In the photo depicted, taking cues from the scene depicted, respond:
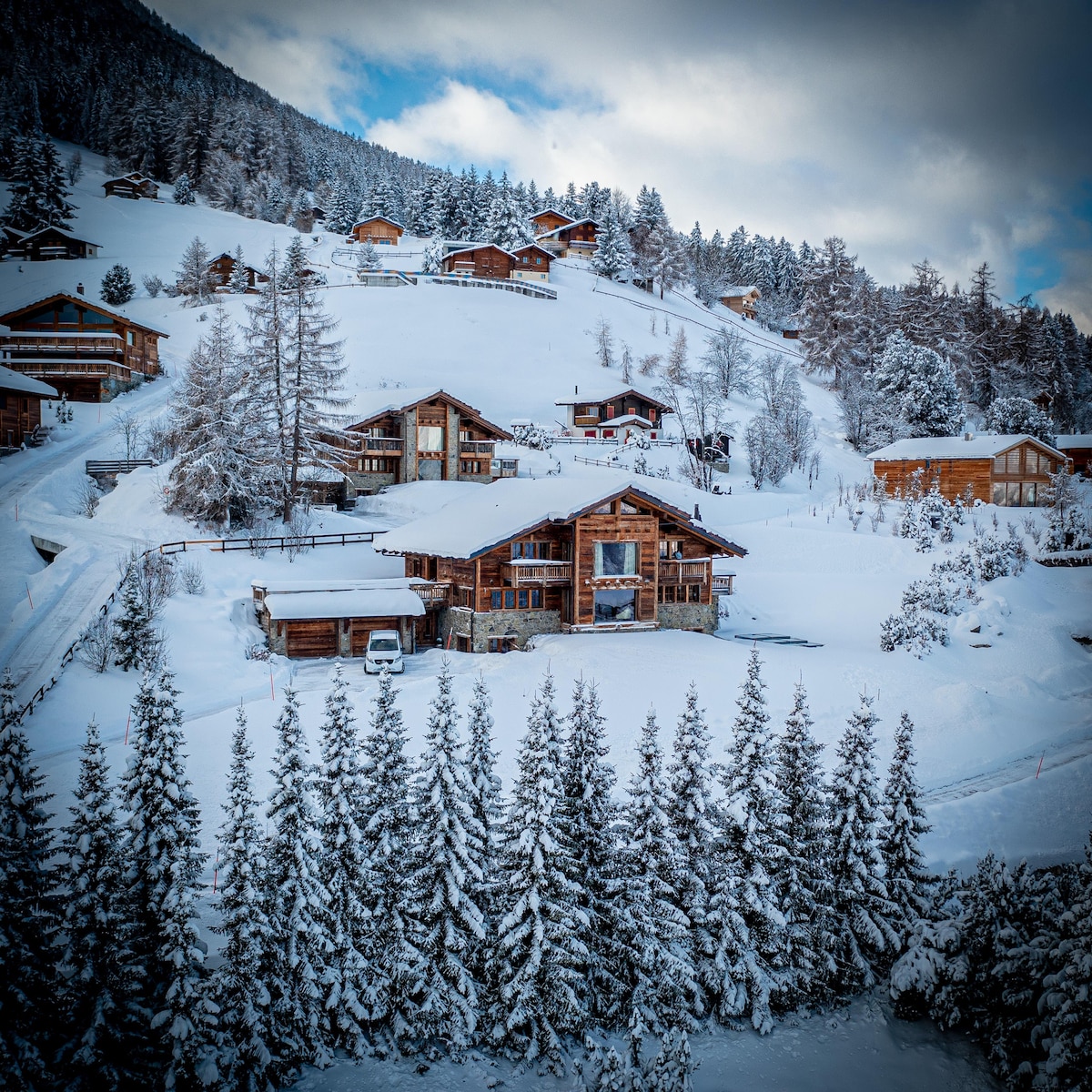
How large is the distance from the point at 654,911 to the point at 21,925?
993cm

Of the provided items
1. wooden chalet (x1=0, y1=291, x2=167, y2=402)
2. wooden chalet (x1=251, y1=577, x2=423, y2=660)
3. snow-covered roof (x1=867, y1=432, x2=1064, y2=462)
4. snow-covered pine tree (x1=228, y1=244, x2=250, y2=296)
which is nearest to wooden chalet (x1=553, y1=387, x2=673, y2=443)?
snow-covered roof (x1=867, y1=432, x2=1064, y2=462)

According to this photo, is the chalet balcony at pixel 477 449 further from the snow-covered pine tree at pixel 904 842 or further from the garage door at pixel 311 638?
the snow-covered pine tree at pixel 904 842

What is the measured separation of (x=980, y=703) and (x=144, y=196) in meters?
122

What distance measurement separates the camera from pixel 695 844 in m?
15.0

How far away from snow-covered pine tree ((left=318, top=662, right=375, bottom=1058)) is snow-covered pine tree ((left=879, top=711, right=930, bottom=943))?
9.87m

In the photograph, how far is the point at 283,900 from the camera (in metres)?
13.0

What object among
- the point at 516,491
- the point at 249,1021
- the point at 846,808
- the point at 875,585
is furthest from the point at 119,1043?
the point at 875,585

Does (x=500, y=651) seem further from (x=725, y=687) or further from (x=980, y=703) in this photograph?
(x=980, y=703)

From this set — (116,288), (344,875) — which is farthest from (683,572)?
(116,288)

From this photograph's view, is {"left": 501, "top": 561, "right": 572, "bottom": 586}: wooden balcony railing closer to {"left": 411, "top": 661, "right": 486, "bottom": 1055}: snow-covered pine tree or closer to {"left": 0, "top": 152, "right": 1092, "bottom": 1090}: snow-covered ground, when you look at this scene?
{"left": 0, "top": 152, "right": 1092, "bottom": 1090}: snow-covered ground

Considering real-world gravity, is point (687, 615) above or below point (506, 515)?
below

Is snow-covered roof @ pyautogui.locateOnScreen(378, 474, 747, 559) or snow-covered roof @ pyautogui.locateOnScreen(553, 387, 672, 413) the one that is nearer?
snow-covered roof @ pyautogui.locateOnScreen(378, 474, 747, 559)

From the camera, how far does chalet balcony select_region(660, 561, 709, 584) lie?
36.1 m

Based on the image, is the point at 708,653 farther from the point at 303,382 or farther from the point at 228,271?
the point at 228,271
